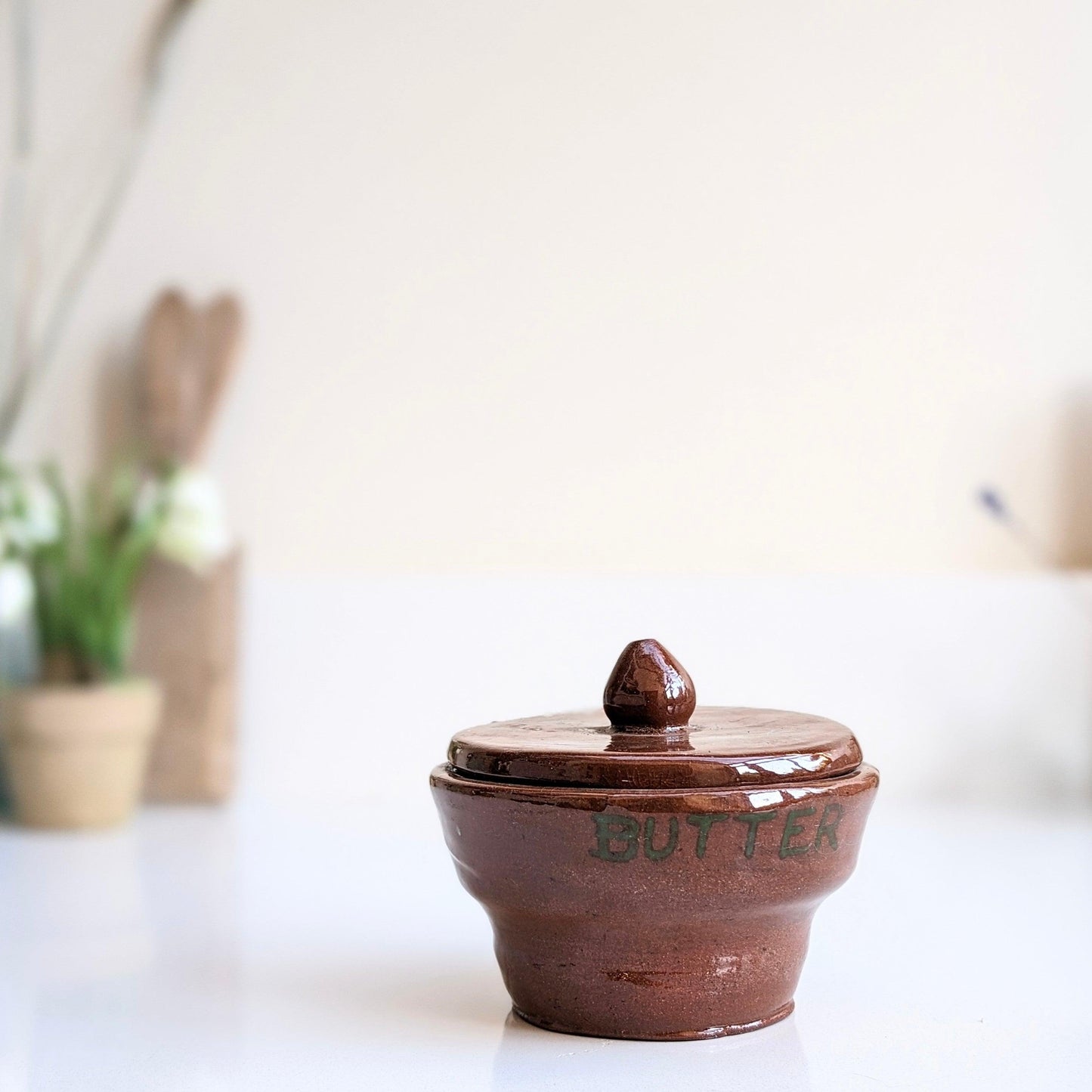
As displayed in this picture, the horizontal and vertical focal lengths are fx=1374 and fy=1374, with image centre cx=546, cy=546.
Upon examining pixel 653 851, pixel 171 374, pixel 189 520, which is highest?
pixel 171 374

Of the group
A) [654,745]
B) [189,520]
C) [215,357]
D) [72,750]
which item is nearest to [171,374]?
[215,357]

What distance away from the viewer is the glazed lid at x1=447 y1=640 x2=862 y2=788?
0.55 m

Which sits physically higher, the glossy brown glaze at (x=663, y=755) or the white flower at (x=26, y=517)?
the white flower at (x=26, y=517)

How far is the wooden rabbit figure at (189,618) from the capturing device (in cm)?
131

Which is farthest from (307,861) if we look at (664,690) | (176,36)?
(176,36)

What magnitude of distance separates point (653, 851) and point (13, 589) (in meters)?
0.86

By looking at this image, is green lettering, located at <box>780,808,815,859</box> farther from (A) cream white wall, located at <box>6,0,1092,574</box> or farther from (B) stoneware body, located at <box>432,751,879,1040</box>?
(A) cream white wall, located at <box>6,0,1092,574</box>

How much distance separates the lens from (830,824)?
0.57 metres

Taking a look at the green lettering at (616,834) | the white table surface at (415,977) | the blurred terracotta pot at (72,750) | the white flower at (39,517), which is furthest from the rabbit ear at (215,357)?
the green lettering at (616,834)

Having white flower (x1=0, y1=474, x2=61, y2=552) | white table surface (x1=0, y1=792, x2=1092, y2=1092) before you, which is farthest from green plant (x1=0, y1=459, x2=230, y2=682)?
white table surface (x1=0, y1=792, x2=1092, y2=1092)

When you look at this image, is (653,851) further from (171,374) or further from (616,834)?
(171,374)

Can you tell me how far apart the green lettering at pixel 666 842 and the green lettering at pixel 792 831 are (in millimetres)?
45

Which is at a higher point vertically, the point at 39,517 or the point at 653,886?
the point at 39,517

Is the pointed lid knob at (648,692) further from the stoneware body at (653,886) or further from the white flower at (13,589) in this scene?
the white flower at (13,589)
